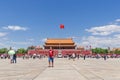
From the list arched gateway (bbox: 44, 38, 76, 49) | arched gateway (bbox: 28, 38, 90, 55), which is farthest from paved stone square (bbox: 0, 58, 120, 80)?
arched gateway (bbox: 44, 38, 76, 49)

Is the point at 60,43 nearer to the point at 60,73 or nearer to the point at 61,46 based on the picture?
the point at 61,46

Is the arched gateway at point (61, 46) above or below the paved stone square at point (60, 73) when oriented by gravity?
above

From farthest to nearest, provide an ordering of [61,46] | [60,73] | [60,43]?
1. [60,43]
2. [61,46]
3. [60,73]

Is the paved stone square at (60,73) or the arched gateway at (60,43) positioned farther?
the arched gateway at (60,43)

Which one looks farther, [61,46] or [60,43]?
[60,43]

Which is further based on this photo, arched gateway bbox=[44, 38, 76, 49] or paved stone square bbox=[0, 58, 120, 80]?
arched gateway bbox=[44, 38, 76, 49]

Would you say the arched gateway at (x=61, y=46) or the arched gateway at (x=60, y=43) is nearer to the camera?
the arched gateway at (x=61, y=46)

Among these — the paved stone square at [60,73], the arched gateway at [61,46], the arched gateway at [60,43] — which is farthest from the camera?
the arched gateway at [60,43]

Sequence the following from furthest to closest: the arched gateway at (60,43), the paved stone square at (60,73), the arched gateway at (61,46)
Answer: the arched gateway at (60,43) < the arched gateway at (61,46) < the paved stone square at (60,73)

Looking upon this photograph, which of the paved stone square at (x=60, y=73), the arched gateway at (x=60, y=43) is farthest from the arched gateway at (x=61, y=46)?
the paved stone square at (x=60, y=73)

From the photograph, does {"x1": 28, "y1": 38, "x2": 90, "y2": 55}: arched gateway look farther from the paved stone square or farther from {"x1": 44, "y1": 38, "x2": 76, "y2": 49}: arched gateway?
Result: the paved stone square

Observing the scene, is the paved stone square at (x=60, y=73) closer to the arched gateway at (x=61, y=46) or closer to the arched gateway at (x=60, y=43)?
the arched gateway at (x=61, y=46)

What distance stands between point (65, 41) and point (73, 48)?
5.97 m

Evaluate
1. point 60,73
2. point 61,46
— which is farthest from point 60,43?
point 60,73
